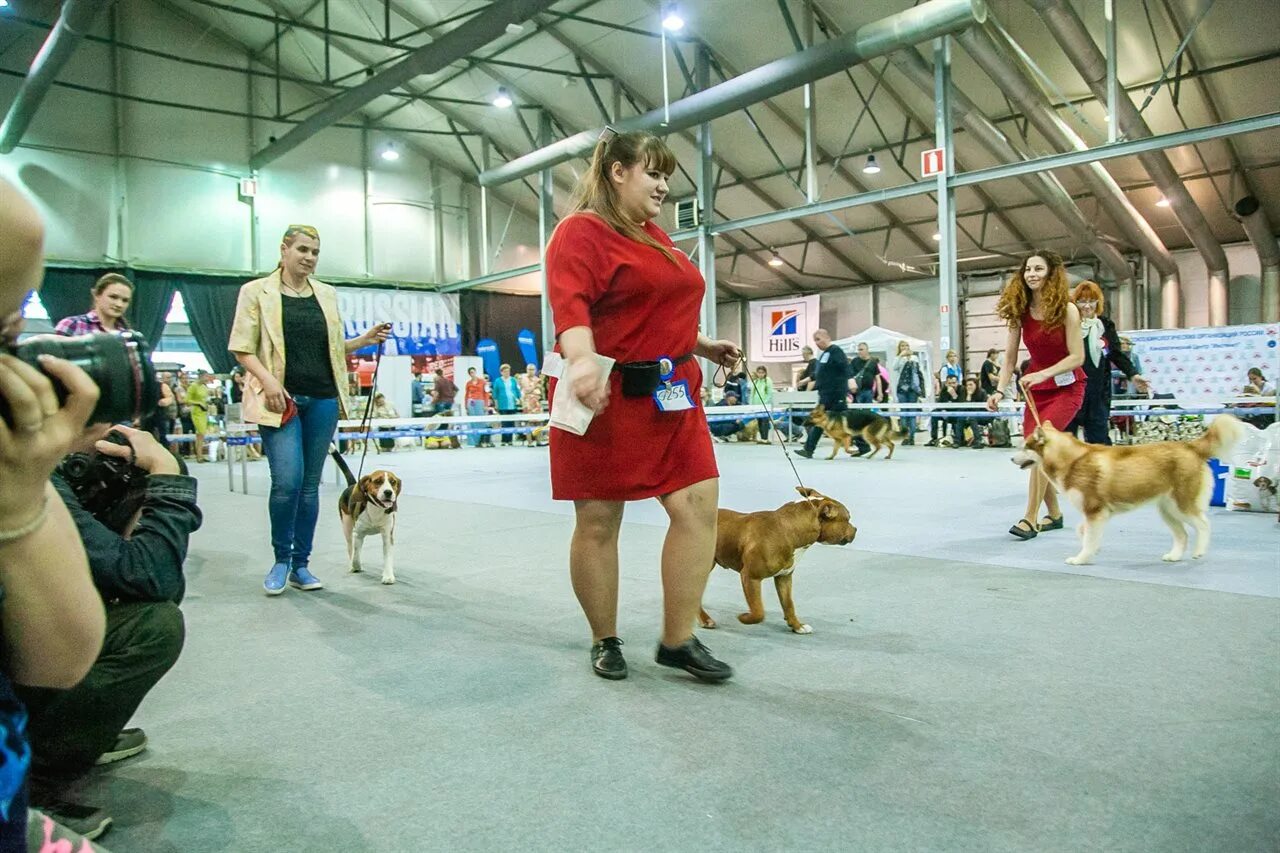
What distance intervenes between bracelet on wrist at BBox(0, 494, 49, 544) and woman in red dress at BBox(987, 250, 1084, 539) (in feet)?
12.6

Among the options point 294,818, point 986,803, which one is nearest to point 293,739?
point 294,818

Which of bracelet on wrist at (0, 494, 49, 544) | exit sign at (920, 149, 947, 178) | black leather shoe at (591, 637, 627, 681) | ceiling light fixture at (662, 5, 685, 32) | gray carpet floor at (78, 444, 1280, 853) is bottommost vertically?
gray carpet floor at (78, 444, 1280, 853)

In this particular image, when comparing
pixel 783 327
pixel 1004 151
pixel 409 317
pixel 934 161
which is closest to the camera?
pixel 934 161

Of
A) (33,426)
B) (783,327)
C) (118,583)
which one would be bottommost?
(118,583)

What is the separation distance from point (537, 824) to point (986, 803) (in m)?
0.72

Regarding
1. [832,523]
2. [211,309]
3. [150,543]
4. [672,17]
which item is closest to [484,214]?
[211,309]

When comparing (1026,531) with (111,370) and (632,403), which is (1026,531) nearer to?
(632,403)

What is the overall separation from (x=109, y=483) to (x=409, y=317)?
18.6 m

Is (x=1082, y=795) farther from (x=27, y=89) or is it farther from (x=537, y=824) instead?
(x=27, y=89)

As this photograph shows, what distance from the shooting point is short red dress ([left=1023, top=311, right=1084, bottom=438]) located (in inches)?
156

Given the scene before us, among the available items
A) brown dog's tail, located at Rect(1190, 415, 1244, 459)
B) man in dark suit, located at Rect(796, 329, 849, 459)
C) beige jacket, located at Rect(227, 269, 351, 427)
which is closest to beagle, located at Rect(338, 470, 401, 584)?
beige jacket, located at Rect(227, 269, 351, 427)

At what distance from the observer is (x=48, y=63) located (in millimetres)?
11844

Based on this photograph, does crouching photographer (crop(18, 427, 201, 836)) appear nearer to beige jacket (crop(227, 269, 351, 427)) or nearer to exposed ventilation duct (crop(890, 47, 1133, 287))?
beige jacket (crop(227, 269, 351, 427))

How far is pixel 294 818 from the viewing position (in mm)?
1396
